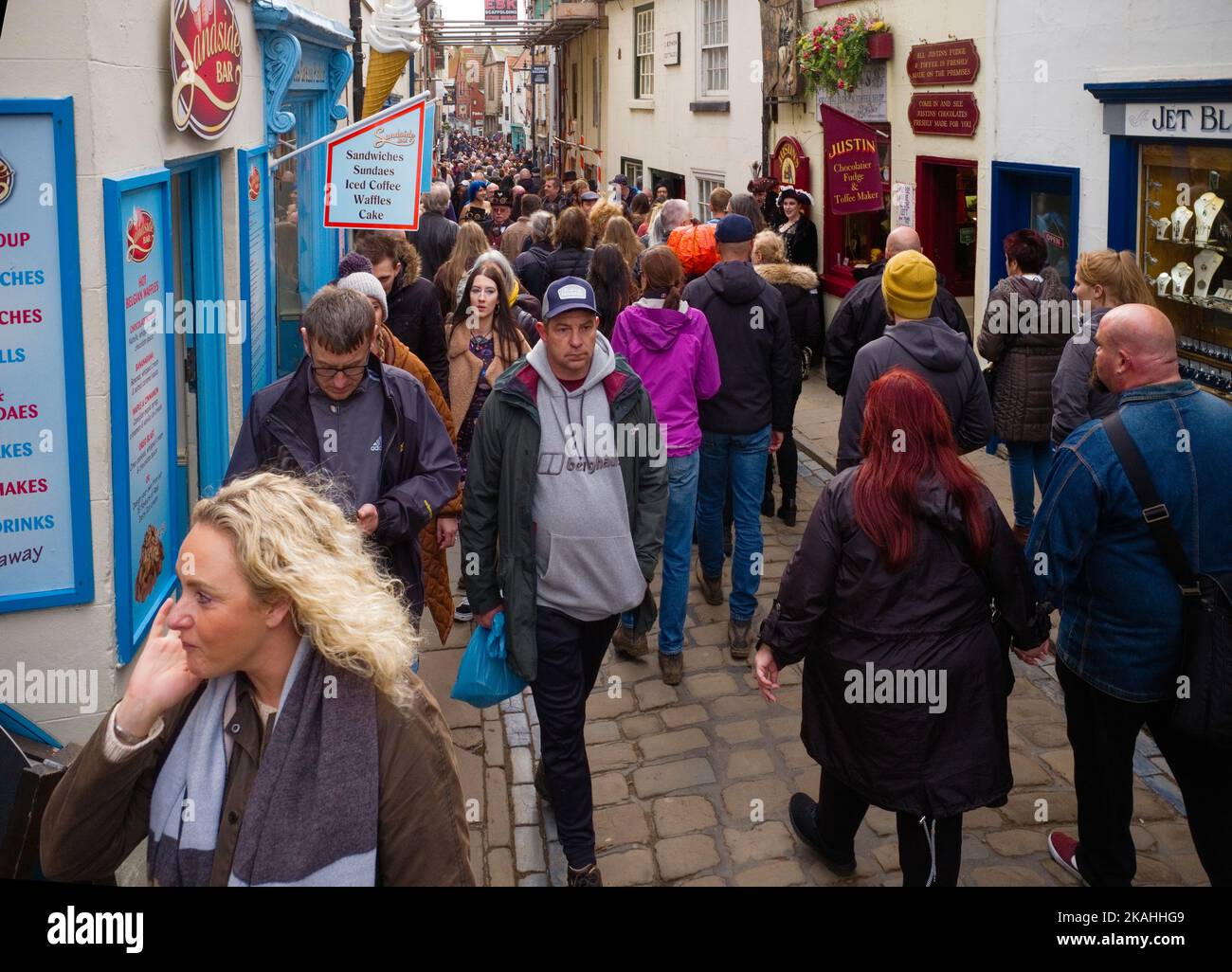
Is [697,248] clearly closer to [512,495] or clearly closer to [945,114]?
[512,495]

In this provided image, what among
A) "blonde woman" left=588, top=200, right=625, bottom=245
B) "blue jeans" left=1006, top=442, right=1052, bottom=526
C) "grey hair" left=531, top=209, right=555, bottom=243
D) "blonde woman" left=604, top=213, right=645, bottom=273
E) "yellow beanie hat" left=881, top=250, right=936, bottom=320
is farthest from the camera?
"grey hair" left=531, top=209, right=555, bottom=243

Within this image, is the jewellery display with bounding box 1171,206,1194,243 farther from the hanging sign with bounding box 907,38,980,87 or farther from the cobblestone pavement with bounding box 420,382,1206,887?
the cobblestone pavement with bounding box 420,382,1206,887

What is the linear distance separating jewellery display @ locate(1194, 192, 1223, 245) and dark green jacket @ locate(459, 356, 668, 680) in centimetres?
519

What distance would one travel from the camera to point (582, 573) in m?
4.43

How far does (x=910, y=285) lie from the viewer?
5559 millimetres

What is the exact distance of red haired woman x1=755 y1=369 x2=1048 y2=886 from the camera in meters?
3.75

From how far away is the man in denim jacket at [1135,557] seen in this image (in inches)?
152

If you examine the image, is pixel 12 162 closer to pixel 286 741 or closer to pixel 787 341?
pixel 286 741

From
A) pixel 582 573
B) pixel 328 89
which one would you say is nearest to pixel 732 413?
pixel 582 573

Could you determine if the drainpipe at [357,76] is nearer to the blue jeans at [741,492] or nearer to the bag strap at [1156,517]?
the blue jeans at [741,492]

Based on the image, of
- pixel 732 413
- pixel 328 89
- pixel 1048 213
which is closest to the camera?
pixel 732 413

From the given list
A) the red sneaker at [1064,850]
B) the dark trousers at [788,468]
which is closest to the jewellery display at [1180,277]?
the dark trousers at [788,468]

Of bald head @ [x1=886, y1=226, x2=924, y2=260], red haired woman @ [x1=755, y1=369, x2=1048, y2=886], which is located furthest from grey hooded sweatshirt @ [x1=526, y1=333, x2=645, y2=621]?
bald head @ [x1=886, y1=226, x2=924, y2=260]
